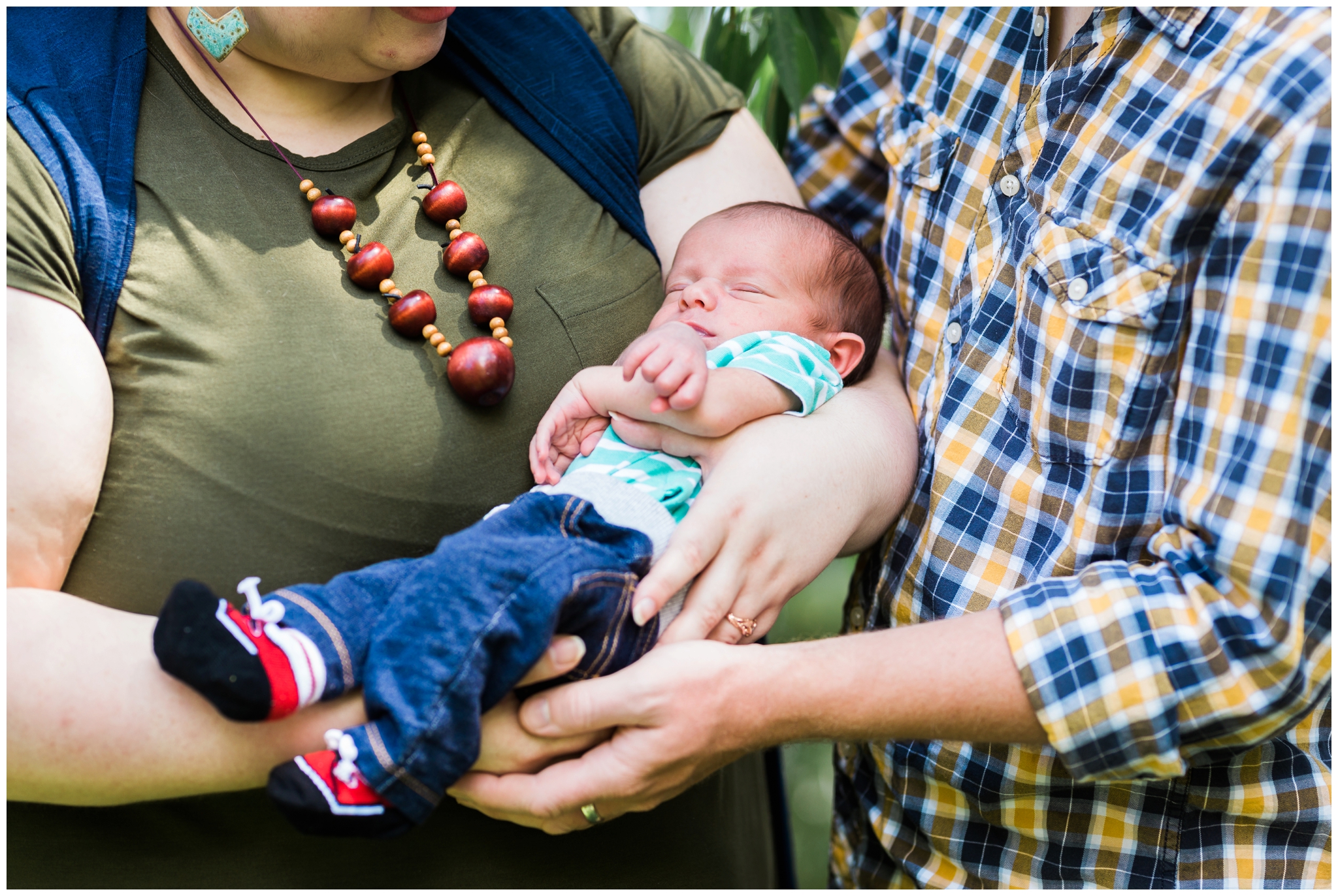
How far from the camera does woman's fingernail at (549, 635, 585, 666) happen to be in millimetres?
1079

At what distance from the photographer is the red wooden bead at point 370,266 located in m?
1.25

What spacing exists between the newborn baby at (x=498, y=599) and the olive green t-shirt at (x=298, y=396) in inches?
4.4

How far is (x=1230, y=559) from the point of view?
40.3 inches

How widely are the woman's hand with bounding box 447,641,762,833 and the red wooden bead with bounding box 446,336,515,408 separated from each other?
1.29 feet

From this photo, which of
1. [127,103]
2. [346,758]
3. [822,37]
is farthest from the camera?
[822,37]

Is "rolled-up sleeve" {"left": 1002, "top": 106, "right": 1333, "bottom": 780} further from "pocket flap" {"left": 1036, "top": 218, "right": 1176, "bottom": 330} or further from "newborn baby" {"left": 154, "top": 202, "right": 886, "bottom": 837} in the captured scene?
"newborn baby" {"left": 154, "top": 202, "right": 886, "bottom": 837}

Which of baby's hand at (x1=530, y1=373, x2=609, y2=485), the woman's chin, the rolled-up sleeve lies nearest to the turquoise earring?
the woman's chin

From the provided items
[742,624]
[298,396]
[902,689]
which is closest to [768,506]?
[742,624]

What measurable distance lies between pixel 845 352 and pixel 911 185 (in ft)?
0.97

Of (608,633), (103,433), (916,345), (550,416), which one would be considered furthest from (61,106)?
(916,345)

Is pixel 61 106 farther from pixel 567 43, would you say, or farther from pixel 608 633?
pixel 608 633

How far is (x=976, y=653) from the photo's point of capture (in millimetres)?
1116

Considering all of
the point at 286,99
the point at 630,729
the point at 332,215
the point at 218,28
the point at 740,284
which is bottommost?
the point at 630,729

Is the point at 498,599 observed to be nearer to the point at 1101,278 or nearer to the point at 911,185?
the point at 1101,278
